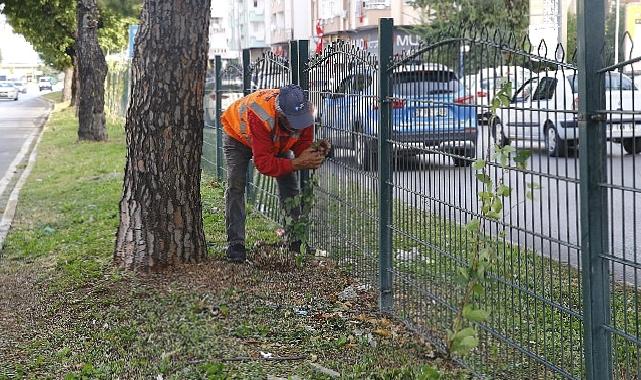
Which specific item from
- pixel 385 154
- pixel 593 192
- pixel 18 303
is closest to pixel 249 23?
pixel 18 303

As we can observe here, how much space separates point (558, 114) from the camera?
4098 mm

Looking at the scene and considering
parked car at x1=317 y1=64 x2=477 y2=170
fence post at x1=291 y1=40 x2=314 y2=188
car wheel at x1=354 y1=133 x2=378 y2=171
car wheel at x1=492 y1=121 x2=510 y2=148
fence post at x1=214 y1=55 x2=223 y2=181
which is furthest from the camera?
fence post at x1=214 y1=55 x2=223 y2=181

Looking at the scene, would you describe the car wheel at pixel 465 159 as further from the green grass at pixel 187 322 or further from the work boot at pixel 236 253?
the work boot at pixel 236 253

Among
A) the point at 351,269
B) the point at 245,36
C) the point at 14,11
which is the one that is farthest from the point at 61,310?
the point at 245,36

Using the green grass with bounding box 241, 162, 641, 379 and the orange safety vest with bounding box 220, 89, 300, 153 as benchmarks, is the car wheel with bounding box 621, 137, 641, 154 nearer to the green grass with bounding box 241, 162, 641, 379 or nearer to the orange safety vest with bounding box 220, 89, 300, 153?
the green grass with bounding box 241, 162, 641, 379

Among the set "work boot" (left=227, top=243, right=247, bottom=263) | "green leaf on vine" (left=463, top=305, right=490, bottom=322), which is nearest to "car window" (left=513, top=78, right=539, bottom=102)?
"green leaf on vine" (left=463, top=305, right=490, bottom=322)

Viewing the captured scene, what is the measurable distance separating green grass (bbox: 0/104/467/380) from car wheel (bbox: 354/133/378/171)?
2.97ft

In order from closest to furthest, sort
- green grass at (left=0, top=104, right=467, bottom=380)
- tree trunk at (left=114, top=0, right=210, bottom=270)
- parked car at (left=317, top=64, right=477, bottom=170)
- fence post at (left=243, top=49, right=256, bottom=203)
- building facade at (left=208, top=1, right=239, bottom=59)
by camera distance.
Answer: parked car at (left=317, top=64, right=477, bottom=170) → green grass at (left=0, top=104, right=467, bottom=380) → tree trunk at (left=114, top=0, right=210, bottom=270) → fence post at (left=243, top=49, right=256, bottom=203) → building facade at (left=208, top=1, right=239, bottom=59)

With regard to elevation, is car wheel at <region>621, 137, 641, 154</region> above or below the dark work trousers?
above

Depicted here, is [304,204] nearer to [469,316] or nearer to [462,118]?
[462,118]

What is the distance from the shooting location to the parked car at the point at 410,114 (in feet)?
17.0

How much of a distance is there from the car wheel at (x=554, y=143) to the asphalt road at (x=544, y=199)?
1.5 inches

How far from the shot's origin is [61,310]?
22.0ft

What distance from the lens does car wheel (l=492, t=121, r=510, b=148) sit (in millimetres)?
4660
